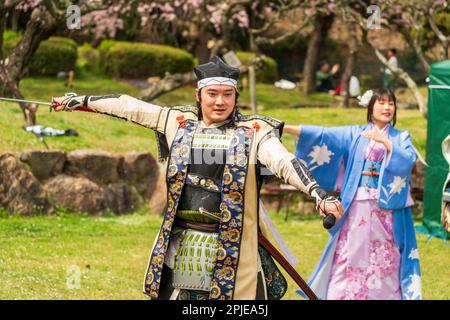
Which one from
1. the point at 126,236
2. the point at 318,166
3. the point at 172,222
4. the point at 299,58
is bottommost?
the point at 299,58

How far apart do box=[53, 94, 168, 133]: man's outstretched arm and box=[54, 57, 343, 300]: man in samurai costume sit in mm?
161

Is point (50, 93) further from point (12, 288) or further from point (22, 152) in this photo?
point (12, 288)

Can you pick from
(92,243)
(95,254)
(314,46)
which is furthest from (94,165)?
(314,46)

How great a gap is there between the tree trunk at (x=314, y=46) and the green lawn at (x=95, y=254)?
47.2 ft

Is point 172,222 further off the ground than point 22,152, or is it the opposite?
point 172,222

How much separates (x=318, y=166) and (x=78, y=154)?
4.55 m

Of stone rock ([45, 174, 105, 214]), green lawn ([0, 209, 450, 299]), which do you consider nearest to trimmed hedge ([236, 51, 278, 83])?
green lawn ([0, 209, 450, 299])

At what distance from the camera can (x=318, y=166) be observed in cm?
909

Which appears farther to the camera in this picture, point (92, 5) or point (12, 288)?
point (92, 5)

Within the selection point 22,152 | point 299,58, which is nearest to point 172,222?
point 22,152

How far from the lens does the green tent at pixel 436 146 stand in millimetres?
12953

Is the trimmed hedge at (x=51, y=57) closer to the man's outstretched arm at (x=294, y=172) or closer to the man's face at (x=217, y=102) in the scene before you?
the man's face at (x=217, y=102)

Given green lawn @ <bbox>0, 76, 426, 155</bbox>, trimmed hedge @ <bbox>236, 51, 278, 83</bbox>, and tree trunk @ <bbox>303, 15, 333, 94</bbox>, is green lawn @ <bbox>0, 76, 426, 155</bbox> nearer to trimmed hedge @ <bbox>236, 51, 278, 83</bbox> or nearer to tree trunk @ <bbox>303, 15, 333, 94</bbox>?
tree trunk @ <bbox>303, 15, 333, 94</bbox>

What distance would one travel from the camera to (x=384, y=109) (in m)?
8.69
